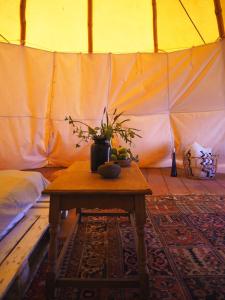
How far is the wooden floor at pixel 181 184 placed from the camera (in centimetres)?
257

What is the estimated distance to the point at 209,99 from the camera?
365cm

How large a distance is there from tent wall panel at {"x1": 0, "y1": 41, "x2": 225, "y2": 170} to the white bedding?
224cm

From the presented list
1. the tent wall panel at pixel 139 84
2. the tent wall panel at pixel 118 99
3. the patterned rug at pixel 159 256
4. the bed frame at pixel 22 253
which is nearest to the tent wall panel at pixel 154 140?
the tent wall panel at pixel 118 99

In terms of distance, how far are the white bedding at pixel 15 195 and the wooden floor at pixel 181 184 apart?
1.41m

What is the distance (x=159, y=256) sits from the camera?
1272mm

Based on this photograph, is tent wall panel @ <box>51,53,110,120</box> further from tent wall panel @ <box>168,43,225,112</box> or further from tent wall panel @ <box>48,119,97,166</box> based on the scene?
tent wall panel @ <box>168,43,225,112</box>

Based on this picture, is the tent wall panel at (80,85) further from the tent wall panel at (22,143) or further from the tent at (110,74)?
the tent wall panel at (22,143)

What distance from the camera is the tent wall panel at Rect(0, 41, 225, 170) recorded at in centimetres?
360

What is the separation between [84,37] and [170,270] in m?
3.99

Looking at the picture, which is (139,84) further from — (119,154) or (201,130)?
(119,154)

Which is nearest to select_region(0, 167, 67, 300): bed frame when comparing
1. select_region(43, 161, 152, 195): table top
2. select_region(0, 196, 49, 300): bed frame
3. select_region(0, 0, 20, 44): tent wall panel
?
select_region(0, 196, 49, 300): bed frame

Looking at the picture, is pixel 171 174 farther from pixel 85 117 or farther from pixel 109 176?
pixel 109 176

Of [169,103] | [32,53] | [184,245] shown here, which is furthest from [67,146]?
[184,245]

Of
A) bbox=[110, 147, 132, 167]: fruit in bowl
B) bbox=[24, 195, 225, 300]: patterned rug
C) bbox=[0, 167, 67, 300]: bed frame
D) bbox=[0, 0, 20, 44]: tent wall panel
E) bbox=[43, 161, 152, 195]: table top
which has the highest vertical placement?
bbox=[0, 0, 20, 44]: tent wall panel
